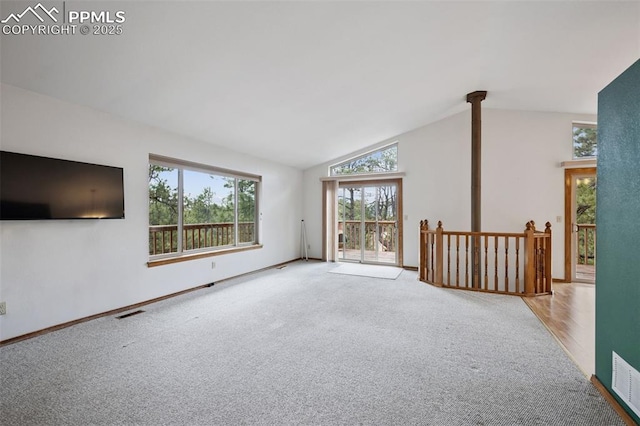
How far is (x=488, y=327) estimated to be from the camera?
9.37ft

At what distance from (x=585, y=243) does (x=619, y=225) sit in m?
4.53

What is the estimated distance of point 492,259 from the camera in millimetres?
5090

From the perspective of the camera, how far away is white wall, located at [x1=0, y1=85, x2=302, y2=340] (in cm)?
250

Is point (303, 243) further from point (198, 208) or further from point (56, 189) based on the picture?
point (56, 189)

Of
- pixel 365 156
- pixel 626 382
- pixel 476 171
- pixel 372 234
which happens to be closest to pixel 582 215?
pixel 476 171

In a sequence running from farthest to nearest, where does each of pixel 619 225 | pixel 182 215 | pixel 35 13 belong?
pixel 182 215 < pixel 35 13 < pixel 619 225

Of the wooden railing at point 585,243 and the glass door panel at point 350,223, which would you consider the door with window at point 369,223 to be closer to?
the glass door panel at point 350,223

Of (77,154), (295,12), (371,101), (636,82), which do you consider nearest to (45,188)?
(77,154)

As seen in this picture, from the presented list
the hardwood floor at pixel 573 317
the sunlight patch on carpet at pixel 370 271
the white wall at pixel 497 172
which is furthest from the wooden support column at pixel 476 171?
the sunlight patch on carpet at pixel 370 271

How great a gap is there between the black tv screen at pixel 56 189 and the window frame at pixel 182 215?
1.97 feet

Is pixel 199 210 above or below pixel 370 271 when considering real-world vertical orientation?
above

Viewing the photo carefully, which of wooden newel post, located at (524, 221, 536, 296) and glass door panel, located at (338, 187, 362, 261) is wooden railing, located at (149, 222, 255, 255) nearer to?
glass door panel, located at (338, 187, 362, 261)

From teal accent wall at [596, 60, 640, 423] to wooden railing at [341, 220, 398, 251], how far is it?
171 inches

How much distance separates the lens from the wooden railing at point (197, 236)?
4.00 metres
